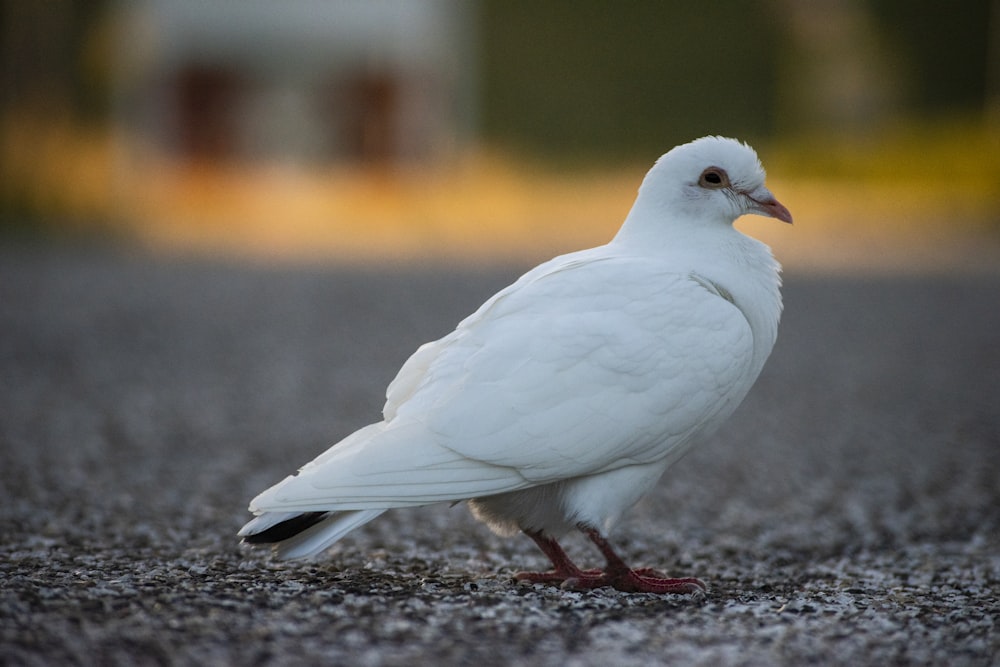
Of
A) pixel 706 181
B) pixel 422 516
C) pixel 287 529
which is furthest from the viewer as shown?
pixel 422 516

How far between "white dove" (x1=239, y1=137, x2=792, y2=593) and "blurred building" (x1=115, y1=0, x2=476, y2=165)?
16.3 m

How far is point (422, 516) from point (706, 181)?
1.74 meters

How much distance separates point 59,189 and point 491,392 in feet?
46.5

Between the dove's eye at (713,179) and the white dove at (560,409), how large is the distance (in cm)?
25

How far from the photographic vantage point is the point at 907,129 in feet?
65.8

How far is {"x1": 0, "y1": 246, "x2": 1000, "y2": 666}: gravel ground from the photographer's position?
265 centimetres

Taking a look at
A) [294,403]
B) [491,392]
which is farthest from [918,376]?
[491,392]

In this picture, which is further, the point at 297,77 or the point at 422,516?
the point at 297,77

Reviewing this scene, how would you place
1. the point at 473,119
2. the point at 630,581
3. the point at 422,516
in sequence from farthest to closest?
the point at 473,119
the point at 422,516
the point at 630,581

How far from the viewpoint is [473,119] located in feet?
66.4

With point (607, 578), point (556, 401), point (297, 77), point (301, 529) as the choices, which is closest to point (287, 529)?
point (301, 529)

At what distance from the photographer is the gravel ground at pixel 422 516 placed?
2.65 m

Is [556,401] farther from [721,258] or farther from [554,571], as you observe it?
[721,258]

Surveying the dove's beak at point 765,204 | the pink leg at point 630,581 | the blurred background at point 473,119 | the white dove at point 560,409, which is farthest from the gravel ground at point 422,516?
the blurred background at point 473,119
